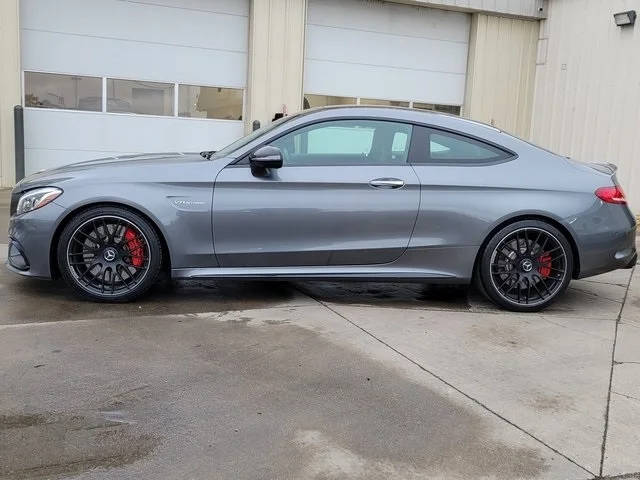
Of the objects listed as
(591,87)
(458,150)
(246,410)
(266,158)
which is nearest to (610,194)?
(458,150)

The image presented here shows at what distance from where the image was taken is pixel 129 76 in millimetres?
11258

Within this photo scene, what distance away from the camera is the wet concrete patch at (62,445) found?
251cm

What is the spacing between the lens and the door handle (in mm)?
4766

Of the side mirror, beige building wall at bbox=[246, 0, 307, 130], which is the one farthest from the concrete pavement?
beige building wall at bbox=[246, 0, 307, 130]

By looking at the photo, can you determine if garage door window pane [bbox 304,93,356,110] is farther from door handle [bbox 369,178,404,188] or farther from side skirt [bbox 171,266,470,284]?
side skirt [bbox 171,266,470,284]

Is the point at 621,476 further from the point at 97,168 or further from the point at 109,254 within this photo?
the point at 97,168

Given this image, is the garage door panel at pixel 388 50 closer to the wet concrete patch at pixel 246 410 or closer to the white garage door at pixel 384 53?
the white garage door at pixel 384 53

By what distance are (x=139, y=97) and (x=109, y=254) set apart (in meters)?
7.45

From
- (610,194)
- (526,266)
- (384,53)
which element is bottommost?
(526,266)

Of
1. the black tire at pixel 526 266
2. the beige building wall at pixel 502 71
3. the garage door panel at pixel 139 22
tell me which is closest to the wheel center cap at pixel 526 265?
the black tire at pixel 526 266

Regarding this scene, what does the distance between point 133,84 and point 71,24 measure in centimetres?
135

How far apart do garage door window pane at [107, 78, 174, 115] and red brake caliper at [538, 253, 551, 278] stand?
841 centimetres

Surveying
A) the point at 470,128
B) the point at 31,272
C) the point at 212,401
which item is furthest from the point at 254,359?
the point at 470,128

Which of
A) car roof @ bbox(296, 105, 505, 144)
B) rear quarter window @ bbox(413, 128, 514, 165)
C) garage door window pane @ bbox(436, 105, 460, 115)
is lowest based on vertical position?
rear quarter window @ bbox(413, 128, 514, 165)
